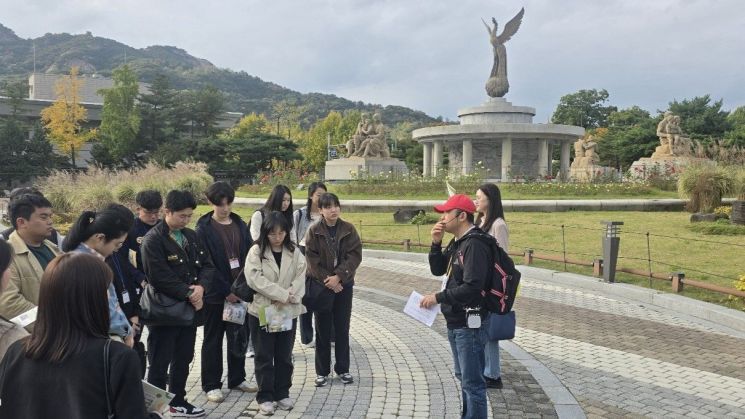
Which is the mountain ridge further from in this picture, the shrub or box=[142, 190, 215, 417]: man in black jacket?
box=[142, 190, 215, 417]: man in black jacket

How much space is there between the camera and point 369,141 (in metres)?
30.6

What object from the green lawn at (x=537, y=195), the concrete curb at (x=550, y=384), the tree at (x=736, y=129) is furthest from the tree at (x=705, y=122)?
the concrete curb at (x=550, y=384)

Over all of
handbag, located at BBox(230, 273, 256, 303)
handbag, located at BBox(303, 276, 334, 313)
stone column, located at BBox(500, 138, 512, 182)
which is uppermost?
stone column, located at BBox(500, 138, 512, 182)

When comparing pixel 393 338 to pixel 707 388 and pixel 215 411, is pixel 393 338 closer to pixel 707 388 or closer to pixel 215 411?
pixel 215 411

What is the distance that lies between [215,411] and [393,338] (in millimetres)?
2864

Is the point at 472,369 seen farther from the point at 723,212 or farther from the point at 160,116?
the point at 160,116

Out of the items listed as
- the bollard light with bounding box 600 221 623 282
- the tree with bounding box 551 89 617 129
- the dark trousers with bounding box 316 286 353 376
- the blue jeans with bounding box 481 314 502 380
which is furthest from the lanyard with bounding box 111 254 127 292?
the tree with bounding box 551 89 617 129

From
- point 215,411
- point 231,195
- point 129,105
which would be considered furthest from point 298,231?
point 129,105

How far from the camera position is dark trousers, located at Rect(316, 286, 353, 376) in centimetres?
537

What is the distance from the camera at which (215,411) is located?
470 centimetres

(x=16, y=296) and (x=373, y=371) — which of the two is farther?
(x=373, y=371)

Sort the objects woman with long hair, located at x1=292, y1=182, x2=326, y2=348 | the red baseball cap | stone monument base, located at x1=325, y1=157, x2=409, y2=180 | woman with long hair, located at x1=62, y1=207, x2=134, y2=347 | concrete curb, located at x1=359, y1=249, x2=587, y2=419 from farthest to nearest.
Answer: stone monument base, located at x1=325, y1=157, x2=409, y2=180 < woman with long hair, located at x1=292, y1=182, x2=326, y2=348 < concrete curb, located at x1=359, y1=249, x2=587, y2=419 < the red baseball cap < woman with long hair, located at x1=62, y1=207, x2=134, y2=347

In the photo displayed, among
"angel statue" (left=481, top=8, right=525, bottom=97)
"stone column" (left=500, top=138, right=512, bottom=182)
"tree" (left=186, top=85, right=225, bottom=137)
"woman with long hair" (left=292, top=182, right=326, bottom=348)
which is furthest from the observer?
"tree" (left=186, top=85, right=225, bottom=137)

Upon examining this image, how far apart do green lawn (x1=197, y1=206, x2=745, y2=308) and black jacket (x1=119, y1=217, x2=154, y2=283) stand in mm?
8178
